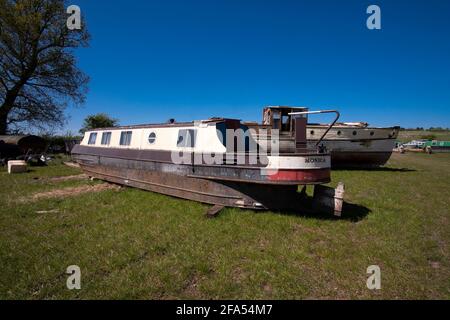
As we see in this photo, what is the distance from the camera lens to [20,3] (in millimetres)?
22031

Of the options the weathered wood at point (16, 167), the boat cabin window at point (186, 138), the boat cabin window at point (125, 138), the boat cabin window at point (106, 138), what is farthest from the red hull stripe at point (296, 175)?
the weathered wood at point (16, 167)

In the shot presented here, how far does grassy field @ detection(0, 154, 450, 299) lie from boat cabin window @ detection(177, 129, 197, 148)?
2.12 meters

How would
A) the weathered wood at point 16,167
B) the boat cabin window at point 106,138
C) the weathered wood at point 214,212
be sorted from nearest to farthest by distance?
the weathered wood at point 214,212
the boat cabin window at point 106,138
the weathered wood at point 16,167

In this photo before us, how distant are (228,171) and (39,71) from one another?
90.4 ft

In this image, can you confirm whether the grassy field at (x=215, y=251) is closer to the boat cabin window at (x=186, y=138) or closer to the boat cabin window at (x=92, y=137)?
the boat cabin window at (x=186, y=138)

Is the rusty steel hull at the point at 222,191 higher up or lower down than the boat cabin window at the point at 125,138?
lower down

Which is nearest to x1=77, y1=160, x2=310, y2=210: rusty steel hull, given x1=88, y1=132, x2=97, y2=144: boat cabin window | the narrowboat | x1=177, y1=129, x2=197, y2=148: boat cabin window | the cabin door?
x1=177, y1=129, x2=197, y2=148: boat cabin window

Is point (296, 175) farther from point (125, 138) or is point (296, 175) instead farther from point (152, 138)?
point (125, 138)

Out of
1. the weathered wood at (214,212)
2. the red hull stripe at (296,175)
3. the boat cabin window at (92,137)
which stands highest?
the boat cabin window at (92,137)

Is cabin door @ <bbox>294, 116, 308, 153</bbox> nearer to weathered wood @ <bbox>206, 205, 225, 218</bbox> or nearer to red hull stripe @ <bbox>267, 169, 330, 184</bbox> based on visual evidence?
red hull stripe @ <bbox>267, 169, 330, 184</bbox>

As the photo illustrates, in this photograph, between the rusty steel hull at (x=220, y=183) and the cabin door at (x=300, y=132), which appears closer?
the rusty steel hull at (x=220, y=183)

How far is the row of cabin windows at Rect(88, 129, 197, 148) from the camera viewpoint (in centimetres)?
903

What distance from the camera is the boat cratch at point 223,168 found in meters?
7.21

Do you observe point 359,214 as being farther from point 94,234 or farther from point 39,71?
point 39,71
